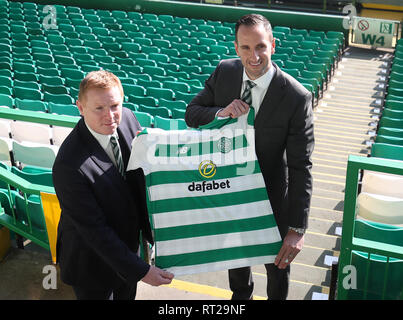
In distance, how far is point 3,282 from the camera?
143 inches

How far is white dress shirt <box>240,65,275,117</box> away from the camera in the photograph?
2439mm

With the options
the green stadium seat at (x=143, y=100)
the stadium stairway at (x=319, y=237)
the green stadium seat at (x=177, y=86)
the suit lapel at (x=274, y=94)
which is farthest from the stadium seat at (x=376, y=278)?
the green stadium seat at (x=177, y=86)

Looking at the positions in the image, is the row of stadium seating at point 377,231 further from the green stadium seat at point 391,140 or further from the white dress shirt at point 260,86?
the green stadium seat at point 391,140

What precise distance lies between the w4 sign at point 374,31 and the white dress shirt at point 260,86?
13.9 metres

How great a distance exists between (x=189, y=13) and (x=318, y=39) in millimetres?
4914

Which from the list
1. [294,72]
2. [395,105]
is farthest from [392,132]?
[294,72]

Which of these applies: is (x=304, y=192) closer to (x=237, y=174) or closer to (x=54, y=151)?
(x=237, y=174)

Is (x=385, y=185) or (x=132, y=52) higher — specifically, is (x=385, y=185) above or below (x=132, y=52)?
below

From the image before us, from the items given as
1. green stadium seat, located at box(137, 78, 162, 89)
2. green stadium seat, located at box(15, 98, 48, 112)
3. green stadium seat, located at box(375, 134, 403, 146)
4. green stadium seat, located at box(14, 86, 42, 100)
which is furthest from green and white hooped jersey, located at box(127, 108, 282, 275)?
green stadium seat, located at box(137, 78, 162, 89)

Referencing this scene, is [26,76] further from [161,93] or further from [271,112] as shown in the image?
[271,112]

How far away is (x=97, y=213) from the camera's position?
7.43ft

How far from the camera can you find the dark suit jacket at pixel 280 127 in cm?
243

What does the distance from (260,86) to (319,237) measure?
307 centimetres

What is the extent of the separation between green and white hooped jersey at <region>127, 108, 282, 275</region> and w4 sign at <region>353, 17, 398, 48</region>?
13991 mm
